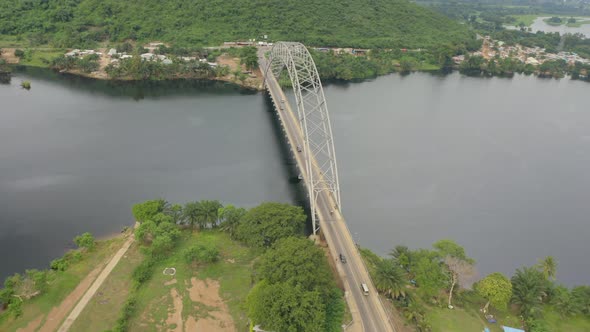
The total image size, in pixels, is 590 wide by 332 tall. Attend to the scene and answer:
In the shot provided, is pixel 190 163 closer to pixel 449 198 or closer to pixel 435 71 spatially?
pixel 449 198

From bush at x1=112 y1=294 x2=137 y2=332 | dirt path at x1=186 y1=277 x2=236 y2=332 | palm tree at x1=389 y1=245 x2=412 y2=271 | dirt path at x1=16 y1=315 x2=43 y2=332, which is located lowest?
dirt path at x1=186 y1=277 x2=236 y2=332

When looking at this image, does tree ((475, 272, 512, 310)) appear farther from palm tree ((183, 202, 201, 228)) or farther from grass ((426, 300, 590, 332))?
palm tree ((183, 202, 201, 228))

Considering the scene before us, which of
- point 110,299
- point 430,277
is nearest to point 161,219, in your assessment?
point 110,299

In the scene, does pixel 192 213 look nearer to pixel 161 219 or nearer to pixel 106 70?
pixel 161 219

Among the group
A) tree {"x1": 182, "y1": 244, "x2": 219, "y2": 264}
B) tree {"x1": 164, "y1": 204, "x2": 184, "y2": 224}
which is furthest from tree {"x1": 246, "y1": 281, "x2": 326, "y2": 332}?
tree {"x1": 164, "y1": 204, "x2": 184, "y2": 224}

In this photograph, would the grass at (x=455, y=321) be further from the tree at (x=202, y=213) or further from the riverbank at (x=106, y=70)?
the riverbank at (x=106, y=70)

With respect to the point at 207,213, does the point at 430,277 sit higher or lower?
lower
